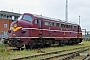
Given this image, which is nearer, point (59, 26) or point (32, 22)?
point (32, 22)

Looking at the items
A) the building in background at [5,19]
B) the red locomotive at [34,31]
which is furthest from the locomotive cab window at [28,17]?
the building in background at [5,19]

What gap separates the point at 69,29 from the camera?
1088 inches

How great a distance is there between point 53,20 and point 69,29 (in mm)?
5152

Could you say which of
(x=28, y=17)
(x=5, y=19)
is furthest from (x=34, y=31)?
(x=5, y=19)

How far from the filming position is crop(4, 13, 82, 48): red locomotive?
18.5m

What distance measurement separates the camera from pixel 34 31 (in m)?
19.4

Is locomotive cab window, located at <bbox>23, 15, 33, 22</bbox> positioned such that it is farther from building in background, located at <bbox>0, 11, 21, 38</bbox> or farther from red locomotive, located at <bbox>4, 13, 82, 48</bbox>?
building in background, located at <bbox>0, 11, 21, 38</bbox>

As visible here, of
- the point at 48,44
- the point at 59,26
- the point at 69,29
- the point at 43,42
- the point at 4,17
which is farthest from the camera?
the point at 4,17

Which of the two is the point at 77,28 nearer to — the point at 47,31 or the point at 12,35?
the point at 47,31

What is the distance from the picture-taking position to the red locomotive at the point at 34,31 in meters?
18.5

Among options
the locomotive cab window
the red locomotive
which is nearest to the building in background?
the red locomotive

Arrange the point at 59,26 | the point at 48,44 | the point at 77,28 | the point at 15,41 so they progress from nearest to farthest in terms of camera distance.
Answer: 1. the point at 15,41
2. the point at 48,44
3. the point at 59,26
4. the point at 77,28

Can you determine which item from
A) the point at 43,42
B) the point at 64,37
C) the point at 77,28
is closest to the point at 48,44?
the point at 43,42

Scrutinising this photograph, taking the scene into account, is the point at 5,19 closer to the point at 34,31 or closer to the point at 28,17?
the point at 28,17
